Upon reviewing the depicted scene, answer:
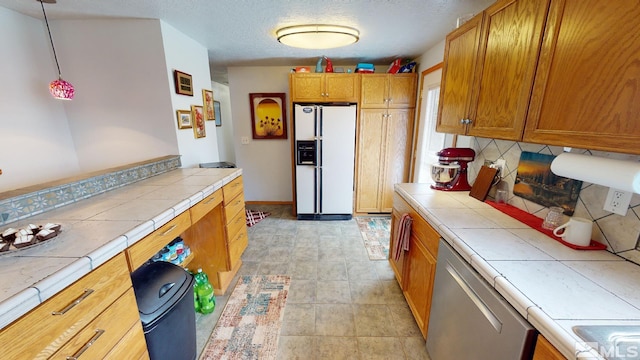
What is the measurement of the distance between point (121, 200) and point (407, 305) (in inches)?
82.4

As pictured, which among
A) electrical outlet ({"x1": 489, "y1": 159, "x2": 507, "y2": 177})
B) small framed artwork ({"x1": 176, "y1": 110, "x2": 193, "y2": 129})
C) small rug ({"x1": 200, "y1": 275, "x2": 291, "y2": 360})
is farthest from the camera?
small framed artwork ({"x1": 176, "y1": 110, "x2": 193, "y2": 129})

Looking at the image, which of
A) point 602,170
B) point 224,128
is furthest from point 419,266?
point 224,128

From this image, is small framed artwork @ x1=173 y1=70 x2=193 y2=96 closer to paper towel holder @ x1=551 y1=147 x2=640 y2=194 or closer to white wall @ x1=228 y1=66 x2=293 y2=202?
white wall @ x1=228 y1=66 x2=293 y2=202

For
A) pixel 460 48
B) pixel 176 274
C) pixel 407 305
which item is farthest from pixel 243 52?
pixel 407 305

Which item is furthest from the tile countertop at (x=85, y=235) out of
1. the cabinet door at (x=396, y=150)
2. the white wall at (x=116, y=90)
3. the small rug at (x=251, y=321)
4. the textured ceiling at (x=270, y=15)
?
the cabinet door at (x=396, y=150)

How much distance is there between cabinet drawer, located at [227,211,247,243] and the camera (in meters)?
2.02

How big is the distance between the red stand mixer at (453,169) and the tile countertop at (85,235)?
5.70 feet

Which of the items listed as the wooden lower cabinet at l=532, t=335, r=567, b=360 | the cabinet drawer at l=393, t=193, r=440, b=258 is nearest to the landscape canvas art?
the cabinet drawer at l=393, t=193, r=440, b=258

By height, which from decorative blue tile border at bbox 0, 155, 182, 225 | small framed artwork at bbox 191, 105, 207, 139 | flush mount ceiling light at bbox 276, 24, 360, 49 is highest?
flush mount ceiling light at bbox 276, 24, 360, 49

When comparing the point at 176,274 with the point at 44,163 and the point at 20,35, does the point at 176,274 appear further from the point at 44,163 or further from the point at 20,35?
the point at 20,35

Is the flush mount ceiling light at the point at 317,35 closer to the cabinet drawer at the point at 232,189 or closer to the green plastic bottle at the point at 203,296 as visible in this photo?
the cabinet drawer at the point at 232,189

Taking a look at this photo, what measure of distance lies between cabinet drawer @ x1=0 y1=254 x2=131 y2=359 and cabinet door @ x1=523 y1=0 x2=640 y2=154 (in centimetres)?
179

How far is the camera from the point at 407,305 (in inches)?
74.0

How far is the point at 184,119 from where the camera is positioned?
7.72ft
